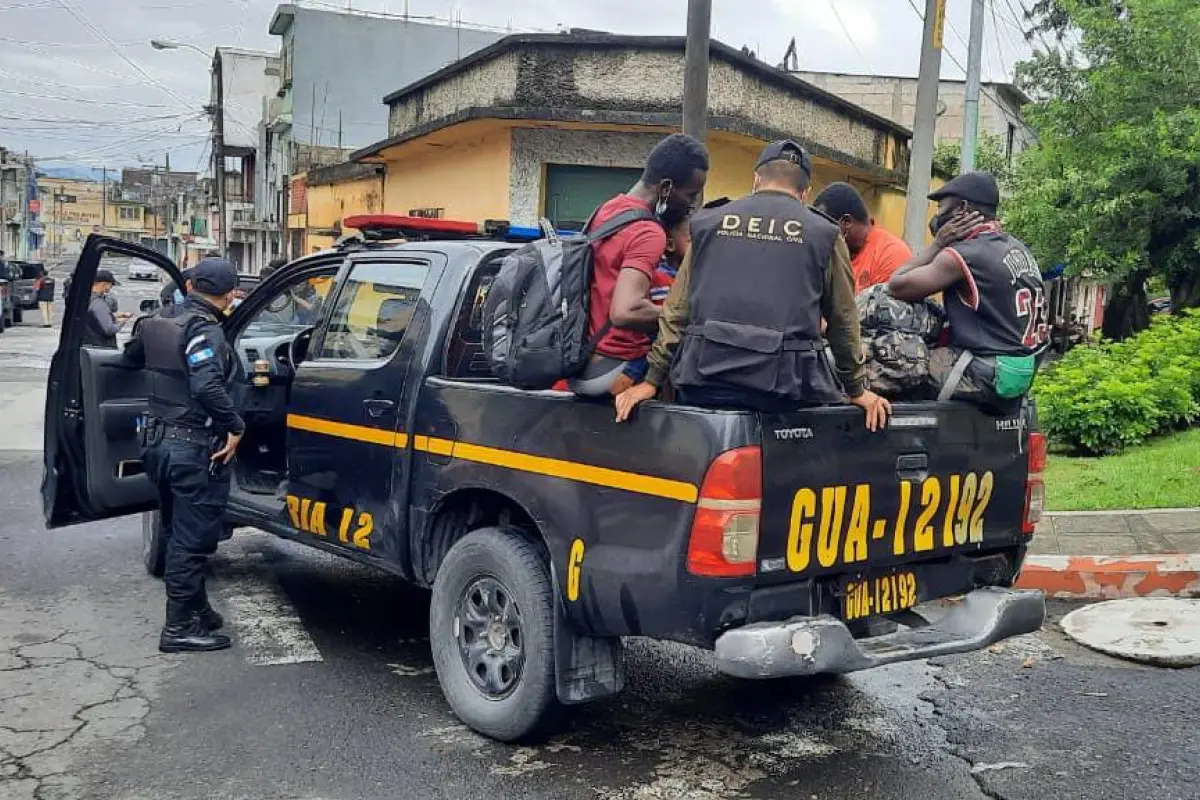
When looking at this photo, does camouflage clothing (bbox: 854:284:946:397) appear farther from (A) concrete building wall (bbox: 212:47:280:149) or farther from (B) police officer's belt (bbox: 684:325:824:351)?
(A) concrete building wall (bbox: 212:47:280:149)

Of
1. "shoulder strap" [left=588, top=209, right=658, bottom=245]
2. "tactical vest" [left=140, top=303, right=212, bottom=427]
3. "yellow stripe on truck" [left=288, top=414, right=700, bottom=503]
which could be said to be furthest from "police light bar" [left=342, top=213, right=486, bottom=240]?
"shoulder strap" [left=588, top=209, right=658, bottom=245]

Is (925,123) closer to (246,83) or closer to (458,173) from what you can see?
(458,173)

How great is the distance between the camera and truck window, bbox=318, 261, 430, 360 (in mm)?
5027

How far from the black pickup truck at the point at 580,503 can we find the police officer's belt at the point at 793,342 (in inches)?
8.4

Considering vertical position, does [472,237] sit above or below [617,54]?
below

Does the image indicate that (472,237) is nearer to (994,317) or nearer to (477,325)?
(477,325)

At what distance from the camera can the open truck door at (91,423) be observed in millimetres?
5672

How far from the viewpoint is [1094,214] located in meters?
Answer: 12.2

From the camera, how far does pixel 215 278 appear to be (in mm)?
5332

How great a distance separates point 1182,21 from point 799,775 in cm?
1030

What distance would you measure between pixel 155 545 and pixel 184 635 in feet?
4.33

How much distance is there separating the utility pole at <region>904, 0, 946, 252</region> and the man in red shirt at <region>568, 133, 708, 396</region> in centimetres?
579

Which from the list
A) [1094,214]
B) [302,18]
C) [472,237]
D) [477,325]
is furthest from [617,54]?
[302,18]

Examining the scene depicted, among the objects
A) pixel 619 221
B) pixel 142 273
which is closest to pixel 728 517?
pixel 619 221
